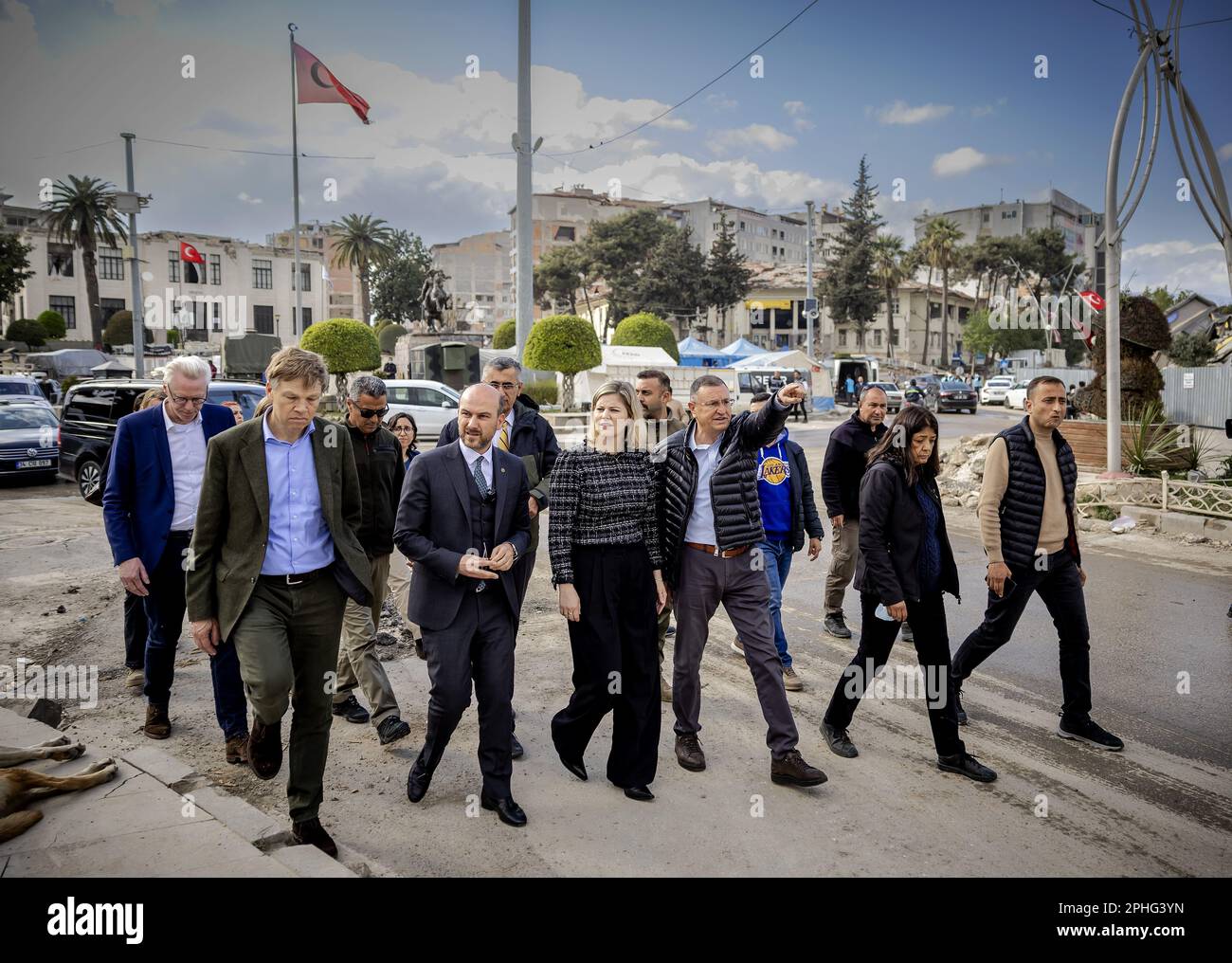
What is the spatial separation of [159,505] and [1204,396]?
31.2 m

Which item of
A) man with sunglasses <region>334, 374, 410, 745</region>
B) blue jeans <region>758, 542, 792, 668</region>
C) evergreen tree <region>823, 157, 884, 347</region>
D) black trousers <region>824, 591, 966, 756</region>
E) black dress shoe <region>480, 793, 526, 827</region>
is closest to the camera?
black dress shoe <region>480, 793, 526, 827</region>

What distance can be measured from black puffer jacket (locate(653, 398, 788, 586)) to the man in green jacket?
1.57 meters

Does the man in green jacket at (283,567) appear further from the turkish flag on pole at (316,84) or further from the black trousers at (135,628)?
the turkish flag on pole at (316,84)

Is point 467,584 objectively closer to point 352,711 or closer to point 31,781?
point 352,711

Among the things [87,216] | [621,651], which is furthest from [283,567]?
[87,216]

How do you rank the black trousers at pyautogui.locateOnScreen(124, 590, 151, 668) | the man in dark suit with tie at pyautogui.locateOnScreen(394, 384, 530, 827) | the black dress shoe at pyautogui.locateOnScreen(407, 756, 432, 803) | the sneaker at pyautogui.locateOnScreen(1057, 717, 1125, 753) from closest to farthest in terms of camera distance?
the man in dark suit with tie at pyautogui.locateOnScreen(394, 384, 530, 827) < the black dress shoe at pyautogui.locateOnScreen(407, 756, 432, 803) < the sneaker at pyautogui.locateOnScreen(1057, 717, 1125, 753) < the black trousers at pyautogui.locateOnScreen(124, 590, 151, 668)

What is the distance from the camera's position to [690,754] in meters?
4.45

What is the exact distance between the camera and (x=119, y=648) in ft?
21.1

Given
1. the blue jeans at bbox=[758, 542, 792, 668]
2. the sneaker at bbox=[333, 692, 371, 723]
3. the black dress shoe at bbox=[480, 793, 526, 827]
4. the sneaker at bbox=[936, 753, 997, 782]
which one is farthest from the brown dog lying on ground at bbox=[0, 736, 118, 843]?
the sneaker at bbox=[936, 753, 997, 782]

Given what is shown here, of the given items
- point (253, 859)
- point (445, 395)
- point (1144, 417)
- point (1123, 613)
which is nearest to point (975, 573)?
point (1123, 613)

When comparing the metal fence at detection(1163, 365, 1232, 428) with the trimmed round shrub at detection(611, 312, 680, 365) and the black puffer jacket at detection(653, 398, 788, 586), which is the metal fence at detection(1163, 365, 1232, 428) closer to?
the trimmed round shrub at detection(611, 312, 680, 365)

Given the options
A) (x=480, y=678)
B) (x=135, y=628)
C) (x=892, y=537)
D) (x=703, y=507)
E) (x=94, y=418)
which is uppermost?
(x=94, y=418)

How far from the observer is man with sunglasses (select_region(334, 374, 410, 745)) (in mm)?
4801
